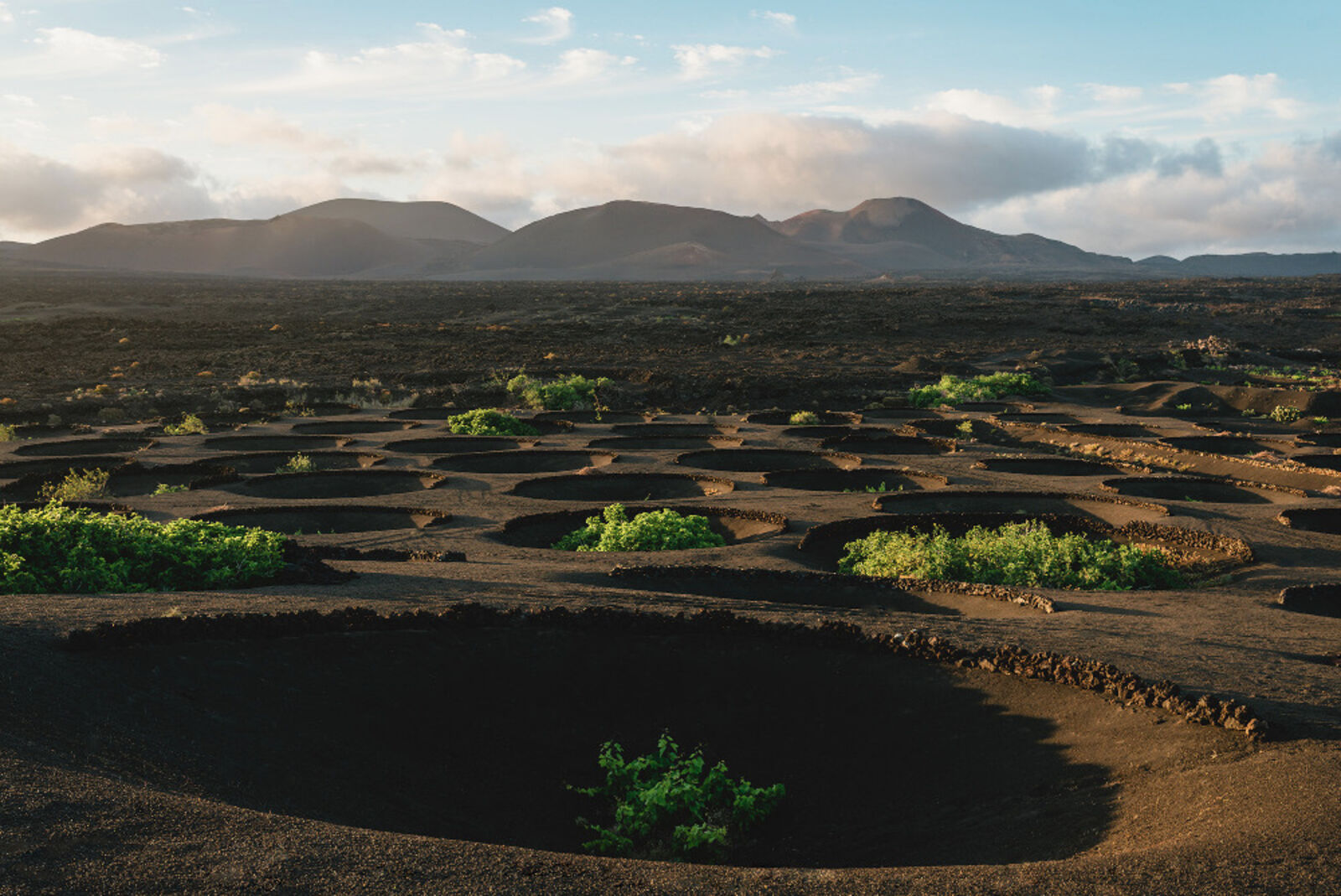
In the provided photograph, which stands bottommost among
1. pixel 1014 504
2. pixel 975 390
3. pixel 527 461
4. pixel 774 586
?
pixel 1014 504

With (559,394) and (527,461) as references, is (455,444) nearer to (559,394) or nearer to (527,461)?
(527,461)


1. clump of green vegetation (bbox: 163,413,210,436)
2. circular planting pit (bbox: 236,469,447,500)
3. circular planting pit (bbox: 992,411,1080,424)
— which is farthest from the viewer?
circular planting pit (bbox: 992,411,1080,424)

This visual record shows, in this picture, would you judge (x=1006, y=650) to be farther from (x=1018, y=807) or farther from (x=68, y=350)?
(x=68, y=350)

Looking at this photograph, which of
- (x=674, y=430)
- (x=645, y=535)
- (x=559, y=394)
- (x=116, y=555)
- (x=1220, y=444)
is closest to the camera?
(x=116, y=555)

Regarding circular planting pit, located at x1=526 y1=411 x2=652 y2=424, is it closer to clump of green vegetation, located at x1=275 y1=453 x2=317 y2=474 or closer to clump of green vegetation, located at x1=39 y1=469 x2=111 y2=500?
clump of green vegetation, located at x1=275 y1=453 x2=317 y2=474

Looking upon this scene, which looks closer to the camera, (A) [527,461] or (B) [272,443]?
(A) [527,461]

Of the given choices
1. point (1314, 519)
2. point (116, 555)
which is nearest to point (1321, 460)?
point (1314, 519)

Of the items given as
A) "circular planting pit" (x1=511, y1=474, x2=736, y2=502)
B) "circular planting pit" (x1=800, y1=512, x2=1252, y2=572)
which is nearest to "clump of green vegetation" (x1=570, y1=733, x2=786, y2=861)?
"circular planting pit" (x1=800, y1=512, x2=1252, y2=572)

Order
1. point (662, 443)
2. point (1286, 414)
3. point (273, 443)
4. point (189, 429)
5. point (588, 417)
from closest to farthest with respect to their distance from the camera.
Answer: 1. point (662, 443)
2. point (273, 443)
3. point (189, 429)
4. point (1286, 414)
5. point (588, 417)
